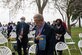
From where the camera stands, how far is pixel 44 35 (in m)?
6.93

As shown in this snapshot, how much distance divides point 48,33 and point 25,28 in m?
6.61

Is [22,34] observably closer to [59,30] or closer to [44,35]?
[59,30]

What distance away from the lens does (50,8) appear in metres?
31.4

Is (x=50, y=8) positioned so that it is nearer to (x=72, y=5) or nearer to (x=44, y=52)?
(x=72, y=5)

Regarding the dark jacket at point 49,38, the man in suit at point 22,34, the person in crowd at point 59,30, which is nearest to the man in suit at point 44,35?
the dark jacket at point 49,38

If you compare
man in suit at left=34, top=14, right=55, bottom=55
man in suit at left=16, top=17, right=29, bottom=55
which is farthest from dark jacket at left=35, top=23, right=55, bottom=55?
man in suit at left=16, top=17, right=29, bottom=55

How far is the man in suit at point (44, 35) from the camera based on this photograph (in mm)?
6812

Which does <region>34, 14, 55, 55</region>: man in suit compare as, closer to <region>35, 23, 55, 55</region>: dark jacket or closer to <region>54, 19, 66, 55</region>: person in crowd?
<region>35, 23, 55, 55</region>: dark jacket

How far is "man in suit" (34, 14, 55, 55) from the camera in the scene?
22.4ft

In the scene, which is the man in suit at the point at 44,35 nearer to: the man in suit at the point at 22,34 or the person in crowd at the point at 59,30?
the person in crowd at the point at 59,30

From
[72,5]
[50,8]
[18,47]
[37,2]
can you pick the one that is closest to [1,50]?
[18,47]

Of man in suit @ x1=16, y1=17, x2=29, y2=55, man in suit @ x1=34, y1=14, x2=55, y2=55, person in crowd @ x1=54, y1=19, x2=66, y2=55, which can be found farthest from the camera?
man in suit @ x1=16, y1=17, x2=29, y2=55

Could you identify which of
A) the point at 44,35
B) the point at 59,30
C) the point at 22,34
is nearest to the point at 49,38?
the point at 44,35

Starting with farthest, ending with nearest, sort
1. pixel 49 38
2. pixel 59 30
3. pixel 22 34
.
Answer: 1. pixel 22 34
2. pixel 59 30
3. pixel 49 38
